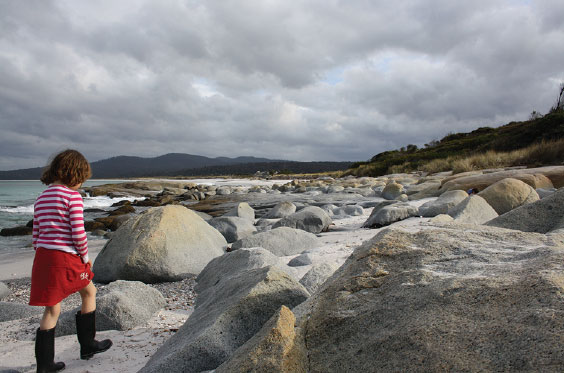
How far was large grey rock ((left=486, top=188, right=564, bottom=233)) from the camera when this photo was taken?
10.5ft

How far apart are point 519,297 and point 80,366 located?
9.04 ft

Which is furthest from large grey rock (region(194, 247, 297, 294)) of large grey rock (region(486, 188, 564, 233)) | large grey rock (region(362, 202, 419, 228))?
large grey rock (region(362, 202, 419, 228))

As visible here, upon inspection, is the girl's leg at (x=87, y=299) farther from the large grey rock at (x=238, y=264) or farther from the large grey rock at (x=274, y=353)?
the large grey rock at (x=274, y=353)

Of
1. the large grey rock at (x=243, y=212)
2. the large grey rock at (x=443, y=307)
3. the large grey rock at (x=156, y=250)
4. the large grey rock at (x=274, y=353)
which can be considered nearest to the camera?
the large grey rock at (x=443, y=307)

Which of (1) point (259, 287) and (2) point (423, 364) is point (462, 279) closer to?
(2) point (423, 364)

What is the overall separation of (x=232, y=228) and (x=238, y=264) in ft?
11.0

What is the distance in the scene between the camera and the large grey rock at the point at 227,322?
197cm

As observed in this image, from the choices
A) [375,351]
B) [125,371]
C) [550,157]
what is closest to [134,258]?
[125,371]

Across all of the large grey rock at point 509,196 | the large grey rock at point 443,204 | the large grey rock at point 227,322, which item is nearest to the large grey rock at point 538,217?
the large grey rock at point 227,322

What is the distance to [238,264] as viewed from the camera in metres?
3.62

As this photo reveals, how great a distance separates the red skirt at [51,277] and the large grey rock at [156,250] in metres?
1.79

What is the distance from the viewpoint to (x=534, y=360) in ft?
3.56

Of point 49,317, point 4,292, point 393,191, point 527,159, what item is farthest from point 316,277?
point 527,159

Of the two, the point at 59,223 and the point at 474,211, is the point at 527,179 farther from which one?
the point at 59,223
